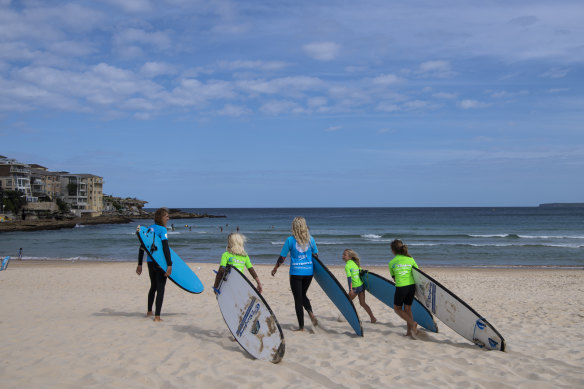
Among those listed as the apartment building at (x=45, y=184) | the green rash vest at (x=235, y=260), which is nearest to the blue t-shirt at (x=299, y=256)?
the green rash vest at (x=235, y=260)

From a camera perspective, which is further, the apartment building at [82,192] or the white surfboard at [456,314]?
the apartment building at [82,192]

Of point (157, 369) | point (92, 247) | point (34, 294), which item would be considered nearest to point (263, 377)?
point (157, 369)

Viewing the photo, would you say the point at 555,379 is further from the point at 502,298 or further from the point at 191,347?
the point at 502,298

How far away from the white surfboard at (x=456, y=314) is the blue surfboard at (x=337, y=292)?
0.91 meters

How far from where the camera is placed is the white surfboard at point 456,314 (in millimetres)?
5199

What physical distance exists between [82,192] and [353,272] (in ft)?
315

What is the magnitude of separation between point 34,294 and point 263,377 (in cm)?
780

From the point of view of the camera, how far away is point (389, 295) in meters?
6.71

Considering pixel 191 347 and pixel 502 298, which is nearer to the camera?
pixel 191 347

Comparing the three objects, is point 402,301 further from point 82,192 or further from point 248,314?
point 82,192

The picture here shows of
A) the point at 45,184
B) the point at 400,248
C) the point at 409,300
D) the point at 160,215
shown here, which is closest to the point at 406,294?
the point at 409,300

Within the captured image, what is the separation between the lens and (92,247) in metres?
30.8

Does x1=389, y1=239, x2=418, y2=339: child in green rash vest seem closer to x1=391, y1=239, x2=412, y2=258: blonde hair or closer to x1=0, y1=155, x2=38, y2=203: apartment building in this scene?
x1=391, y1=239, x2=412, y2=258: blonde hair

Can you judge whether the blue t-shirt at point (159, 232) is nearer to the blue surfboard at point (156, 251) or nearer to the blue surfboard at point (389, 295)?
the blue surfboard at point (156, 251)
